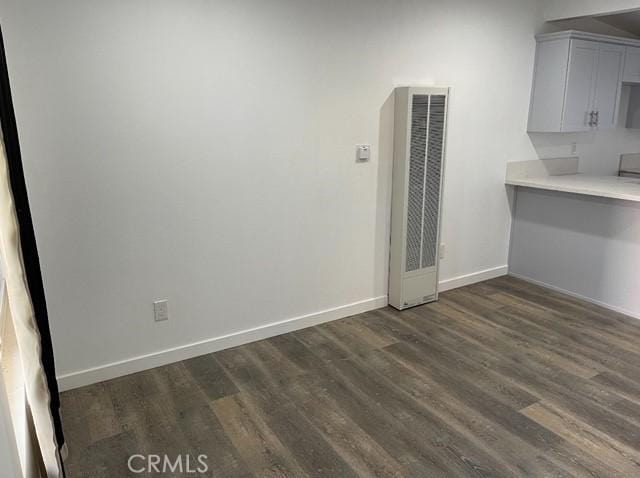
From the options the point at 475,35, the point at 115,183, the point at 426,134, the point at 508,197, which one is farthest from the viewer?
the point at 508,197

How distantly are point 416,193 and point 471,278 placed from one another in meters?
1.21

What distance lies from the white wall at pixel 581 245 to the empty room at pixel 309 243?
18 millimetres

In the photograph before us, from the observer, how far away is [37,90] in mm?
2314

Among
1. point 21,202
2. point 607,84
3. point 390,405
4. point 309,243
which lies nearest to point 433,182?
point 309,243

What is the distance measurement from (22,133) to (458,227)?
3.19 m

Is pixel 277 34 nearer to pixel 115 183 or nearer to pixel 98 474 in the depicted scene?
pixel 115 183

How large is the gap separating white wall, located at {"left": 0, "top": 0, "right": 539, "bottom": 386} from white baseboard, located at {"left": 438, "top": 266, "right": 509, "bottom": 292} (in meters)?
0.68

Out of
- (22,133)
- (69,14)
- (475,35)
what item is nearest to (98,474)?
(22,133)

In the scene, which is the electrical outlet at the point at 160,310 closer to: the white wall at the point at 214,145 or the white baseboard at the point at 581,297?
the white wall at the point at 214,145

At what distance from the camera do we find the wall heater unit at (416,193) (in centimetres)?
340

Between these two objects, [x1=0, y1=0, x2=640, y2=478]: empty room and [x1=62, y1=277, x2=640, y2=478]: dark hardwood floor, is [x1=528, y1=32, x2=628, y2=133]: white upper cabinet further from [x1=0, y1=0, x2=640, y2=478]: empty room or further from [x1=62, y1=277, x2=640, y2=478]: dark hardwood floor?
[x1=62, y1=277, x2=640, y2=478]: dark hardwood floor

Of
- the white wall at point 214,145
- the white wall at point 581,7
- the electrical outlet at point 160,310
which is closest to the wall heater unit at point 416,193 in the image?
the white wall at point 214,145

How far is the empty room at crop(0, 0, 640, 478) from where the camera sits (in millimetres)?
2197

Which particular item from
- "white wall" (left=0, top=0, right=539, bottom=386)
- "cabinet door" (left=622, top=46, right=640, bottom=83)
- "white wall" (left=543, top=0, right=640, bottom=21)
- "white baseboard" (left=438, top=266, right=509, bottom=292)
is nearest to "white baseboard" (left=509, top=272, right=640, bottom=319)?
"white baseboard" (left=438, top=266, right=509, bottom=292)
